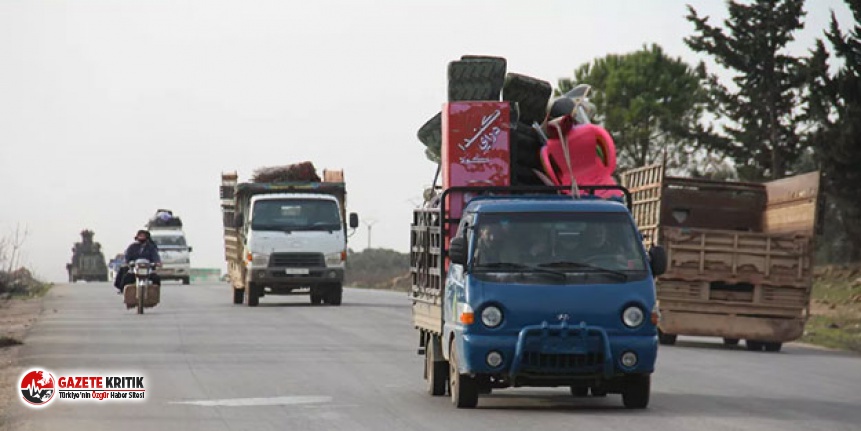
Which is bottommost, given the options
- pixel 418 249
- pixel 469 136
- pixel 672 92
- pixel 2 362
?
pixel 2 362

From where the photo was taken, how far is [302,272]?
38.7m

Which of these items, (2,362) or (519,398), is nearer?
(519,398)

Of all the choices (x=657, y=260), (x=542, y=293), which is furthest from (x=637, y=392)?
(x=542, y=293)

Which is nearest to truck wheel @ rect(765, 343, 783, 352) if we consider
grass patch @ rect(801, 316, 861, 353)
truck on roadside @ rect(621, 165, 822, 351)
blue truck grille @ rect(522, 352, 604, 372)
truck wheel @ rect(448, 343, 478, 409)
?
truck on roadside @ rect(621, 165, 822, 351)

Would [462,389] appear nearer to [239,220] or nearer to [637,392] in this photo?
[637,392]

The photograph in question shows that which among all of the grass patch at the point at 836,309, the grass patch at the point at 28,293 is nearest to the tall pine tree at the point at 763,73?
the grass patch at the point at 836,309

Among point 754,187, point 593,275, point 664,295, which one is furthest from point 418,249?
point 754,187

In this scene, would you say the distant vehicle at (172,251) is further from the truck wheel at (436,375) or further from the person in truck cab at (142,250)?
the truck wheel at (436,375)

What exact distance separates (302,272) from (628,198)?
22585 mm

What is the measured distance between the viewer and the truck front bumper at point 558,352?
1459 centimetres

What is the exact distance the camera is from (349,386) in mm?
18109

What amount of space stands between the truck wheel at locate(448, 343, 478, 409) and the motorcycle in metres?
19.4

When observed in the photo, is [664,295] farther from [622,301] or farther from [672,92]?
[672,92]

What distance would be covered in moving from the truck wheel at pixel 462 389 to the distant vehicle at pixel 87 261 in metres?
72.1
